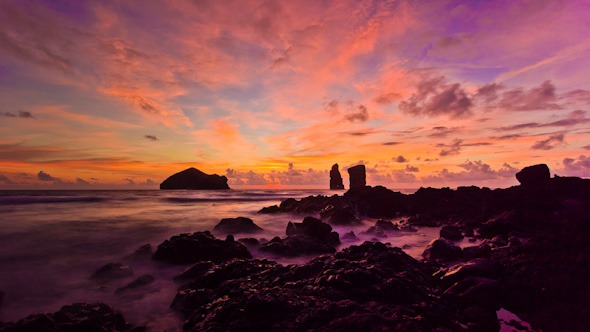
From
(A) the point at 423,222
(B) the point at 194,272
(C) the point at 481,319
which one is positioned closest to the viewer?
(C) the point at 481,319

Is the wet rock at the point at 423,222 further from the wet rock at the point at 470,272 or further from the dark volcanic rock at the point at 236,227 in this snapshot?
the wet rock at the point at 470,272

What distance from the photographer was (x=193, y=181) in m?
147

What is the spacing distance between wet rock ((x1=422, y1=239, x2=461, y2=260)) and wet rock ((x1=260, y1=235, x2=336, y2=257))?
324cm

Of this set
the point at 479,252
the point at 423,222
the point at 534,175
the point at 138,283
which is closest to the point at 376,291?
the point at 479,252

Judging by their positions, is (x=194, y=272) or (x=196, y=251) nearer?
(x=194, y=272)

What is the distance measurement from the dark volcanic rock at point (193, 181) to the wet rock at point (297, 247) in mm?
140701

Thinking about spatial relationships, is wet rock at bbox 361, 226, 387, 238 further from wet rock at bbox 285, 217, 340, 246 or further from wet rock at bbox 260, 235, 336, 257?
wet rock at bbox 260, 235, 336, 257

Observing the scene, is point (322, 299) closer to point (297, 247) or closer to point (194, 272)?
point (194, 272)

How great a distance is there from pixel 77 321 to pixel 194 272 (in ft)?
9.41

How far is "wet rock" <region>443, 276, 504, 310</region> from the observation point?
179 inches

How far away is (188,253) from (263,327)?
5.22 meters

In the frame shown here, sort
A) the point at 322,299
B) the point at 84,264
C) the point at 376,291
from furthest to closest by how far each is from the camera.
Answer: the point at 84,264 < the point at 376,291 < the point at 322,299

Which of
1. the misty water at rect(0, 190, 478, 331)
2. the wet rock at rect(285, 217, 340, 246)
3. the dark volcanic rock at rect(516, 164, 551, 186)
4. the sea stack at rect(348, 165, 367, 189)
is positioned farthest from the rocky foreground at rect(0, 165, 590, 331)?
the sea stack at rect(348, 165, 367, 189)

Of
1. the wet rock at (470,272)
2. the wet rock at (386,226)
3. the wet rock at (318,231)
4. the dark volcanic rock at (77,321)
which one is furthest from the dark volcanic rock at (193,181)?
the wet rock at (470,272)
